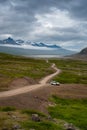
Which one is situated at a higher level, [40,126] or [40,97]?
[40,126]

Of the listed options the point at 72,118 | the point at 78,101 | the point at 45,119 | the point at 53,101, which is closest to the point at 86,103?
the point at 78,101

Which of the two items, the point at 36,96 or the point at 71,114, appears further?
the point at 36,96

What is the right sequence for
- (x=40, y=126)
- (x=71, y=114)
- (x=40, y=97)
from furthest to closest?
(x=40, y=97) < (x=71, y=114) < (x=40, y=126)

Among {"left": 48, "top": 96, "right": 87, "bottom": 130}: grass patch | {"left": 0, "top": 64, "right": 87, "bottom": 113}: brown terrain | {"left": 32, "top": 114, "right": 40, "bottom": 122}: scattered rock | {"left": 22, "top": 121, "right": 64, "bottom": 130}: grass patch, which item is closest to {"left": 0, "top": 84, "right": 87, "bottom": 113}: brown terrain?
{"left": 0, "top": 64, "right": 87, "bottom": 113}: brown terrain

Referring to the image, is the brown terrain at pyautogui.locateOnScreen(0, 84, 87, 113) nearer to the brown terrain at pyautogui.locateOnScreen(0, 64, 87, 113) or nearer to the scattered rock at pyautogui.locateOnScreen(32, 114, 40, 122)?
the brown terrain at pyautogui.locateOnScreen(0, 64, 87, 113)

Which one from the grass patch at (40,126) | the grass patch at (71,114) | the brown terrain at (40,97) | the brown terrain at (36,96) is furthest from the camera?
the brown terrain at (36,96)

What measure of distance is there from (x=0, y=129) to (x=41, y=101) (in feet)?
118

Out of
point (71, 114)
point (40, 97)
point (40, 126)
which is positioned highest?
point (40, 126)

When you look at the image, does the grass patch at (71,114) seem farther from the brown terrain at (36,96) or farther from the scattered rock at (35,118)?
the scattered rock at (35,118)

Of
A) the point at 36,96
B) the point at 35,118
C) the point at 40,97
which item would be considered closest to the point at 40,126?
the point at 35,118

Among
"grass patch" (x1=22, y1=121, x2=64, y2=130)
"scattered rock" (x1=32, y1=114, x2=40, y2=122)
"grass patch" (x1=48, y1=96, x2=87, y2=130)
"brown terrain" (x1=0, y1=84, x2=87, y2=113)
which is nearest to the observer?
"grass patch" (x1=22, y1=121, x2=64, y2=130)

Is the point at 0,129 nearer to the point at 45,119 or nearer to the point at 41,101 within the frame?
the point at 45,119

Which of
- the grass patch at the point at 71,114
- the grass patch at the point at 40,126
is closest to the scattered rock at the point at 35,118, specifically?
the grass patch at the point at 40,126

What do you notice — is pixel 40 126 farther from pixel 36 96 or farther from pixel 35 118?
pixel 36 96
